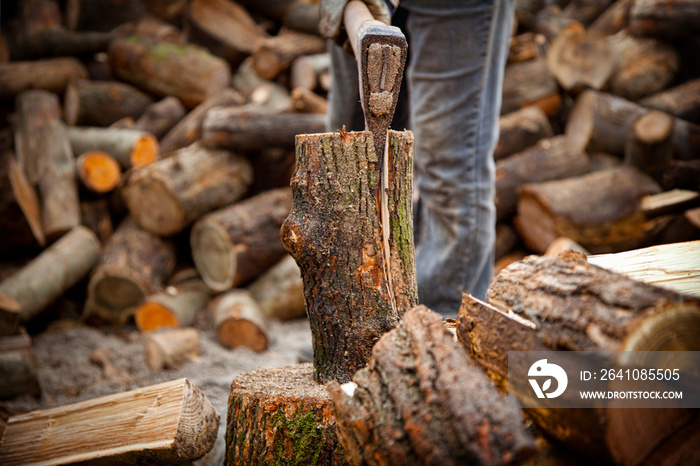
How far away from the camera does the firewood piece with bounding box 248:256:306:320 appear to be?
3.10m

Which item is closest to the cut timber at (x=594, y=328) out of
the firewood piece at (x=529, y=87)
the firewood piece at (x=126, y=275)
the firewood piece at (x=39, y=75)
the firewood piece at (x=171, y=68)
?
the firewood piece at (x=126, y=275)

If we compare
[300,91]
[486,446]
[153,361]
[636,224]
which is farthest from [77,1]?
[486,446]

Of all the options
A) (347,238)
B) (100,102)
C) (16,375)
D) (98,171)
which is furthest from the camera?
(100,102)

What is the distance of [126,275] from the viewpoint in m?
3.05

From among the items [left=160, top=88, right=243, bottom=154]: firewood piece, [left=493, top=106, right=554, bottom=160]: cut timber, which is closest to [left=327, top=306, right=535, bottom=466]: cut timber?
[left=493, top=106, right=554, bottom=160]: cut timber

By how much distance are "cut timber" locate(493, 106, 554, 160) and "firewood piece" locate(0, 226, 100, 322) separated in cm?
284

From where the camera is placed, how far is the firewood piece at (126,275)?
3061mm

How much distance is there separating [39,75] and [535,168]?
4.07 metres

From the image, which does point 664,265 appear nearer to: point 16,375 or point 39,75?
point 16,375

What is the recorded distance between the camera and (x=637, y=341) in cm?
81

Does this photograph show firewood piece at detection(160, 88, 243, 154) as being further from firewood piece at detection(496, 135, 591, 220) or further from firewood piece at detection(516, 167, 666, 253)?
firewood piece at detection(516, 167, 666, 253)

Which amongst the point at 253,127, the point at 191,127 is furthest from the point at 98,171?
the point at 253,127

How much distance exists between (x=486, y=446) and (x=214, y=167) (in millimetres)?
2803

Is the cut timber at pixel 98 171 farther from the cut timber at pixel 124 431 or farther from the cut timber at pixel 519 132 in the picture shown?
the cut timber at pixel 519 132
